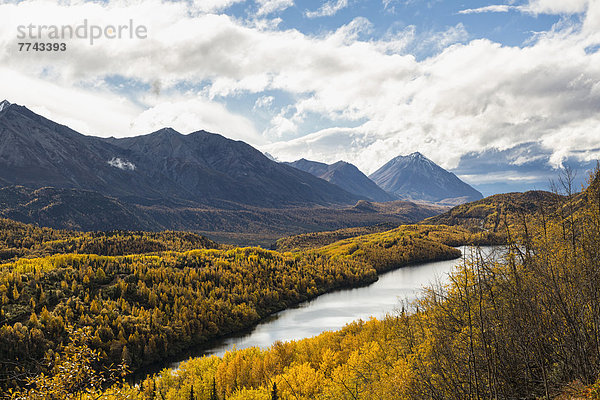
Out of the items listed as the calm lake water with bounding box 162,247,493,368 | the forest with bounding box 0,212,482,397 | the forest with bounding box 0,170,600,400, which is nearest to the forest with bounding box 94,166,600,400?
A: the forest with bounding box 0,170,600,400

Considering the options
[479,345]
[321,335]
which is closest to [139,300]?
[321,335]

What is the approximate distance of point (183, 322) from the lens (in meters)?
119

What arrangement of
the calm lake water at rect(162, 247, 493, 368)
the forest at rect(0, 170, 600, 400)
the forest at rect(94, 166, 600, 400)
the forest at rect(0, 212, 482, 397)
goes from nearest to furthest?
the forest at rect(0, 170, 600, 400) → the forest at rect(94, 166, 600, 400) → the forest at rect(0, 212, 482, 397) → the calm lake water at rect(162, 247, 493, 368)

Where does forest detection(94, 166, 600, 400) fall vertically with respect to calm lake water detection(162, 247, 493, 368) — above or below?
above

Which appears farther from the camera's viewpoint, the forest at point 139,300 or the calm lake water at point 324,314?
the calm lake water at point 324,314

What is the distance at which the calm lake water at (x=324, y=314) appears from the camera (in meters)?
114

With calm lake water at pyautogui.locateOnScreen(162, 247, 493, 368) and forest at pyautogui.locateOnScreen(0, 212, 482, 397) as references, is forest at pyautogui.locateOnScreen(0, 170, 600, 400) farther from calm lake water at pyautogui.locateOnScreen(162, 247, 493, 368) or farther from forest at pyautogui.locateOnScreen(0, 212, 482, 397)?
calm lake water at pyautogui.locateOnScreen(162, 247, 493, 368)

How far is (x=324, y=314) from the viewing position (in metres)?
140

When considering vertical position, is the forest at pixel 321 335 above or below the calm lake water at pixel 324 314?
above

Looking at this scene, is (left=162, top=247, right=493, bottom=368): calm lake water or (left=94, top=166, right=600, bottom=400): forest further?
(left=162, top=247, right=493, bottom=368): calm lake water

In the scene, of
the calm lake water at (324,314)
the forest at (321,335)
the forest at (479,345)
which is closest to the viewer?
the forest at (321,335)

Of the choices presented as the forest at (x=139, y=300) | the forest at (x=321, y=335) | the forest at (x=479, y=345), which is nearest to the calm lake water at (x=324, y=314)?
the forest at (x=139, y=300)

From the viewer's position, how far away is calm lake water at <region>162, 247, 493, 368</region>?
11450 cm

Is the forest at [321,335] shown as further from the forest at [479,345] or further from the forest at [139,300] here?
the forest at [139,300]
